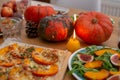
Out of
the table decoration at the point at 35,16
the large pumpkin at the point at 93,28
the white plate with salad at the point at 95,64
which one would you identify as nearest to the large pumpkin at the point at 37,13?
the table decoration at the point at 35,16

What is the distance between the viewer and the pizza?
0.95 metres

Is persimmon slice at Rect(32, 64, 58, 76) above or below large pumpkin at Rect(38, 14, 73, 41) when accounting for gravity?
below

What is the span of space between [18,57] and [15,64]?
0.19 ft

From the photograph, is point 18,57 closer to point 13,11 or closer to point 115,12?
point 13,11

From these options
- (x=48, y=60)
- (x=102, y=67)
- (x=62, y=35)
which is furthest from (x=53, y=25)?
(x=102, y=67)

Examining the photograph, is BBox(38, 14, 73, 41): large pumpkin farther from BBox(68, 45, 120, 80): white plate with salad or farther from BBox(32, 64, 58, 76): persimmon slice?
BBox(32, 64, 58, 76): persimmon slice

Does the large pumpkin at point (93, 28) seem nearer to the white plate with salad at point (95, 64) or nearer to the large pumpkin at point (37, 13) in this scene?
the white plate with salad at point (95, 64)

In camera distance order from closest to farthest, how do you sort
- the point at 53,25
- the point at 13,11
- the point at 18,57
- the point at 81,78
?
1. the point at 81,78
2. the point at 18,57
3. the point at 53,25
4. the point at 13,11

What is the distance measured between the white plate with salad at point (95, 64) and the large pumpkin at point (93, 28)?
87 mm

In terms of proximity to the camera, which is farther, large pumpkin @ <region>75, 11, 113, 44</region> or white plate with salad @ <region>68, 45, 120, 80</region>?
large pumpkin @ <region>75, 11, 113, 44</region>

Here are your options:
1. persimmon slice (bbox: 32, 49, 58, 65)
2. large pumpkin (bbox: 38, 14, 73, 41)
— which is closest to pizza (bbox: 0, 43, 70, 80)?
persimmon slice (bbox: 32, 49, 58, 65)

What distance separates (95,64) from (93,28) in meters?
0.24

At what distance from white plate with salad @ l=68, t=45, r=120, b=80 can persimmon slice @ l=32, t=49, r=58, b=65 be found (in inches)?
2.8

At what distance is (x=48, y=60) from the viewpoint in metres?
1.04
